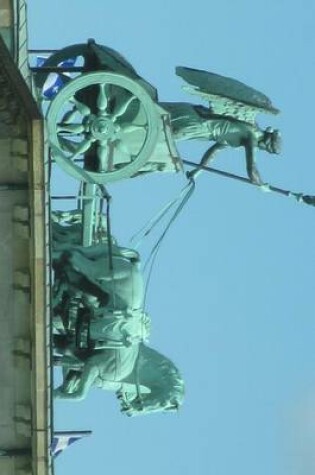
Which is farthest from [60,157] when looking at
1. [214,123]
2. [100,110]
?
[214,123]

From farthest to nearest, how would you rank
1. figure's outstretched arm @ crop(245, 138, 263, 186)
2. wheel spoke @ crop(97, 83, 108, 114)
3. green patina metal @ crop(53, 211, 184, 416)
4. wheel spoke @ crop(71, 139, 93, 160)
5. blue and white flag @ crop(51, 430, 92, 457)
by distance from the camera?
figure's outstretched arm @ crop(245, 138, 263, 186) < blue and white flag @ crop(51, 430, 92, 457) < green patina metal @ crop(53, 211, 184, 416) < wheel spoke @ crop(71, 139, 93, 160) < wheel spoke @ crop(97, 83, 108, 114)

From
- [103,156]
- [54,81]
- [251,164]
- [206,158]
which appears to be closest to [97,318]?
[103,156]

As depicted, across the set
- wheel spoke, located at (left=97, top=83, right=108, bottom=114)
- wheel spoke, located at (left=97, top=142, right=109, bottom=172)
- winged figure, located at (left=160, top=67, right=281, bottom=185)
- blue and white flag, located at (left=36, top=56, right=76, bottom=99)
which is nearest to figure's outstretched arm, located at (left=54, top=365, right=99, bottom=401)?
wheel spoke, located at (left=97, top=142, right=109, bottom=172)

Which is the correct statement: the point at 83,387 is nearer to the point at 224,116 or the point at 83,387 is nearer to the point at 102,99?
the point at 102,99

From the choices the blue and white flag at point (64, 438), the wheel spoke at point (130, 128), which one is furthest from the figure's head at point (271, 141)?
the blue and white flag at point (64, 438)

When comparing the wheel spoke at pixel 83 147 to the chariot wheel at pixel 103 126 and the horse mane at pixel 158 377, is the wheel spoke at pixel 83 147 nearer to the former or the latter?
the chariot wheel at pixel 103 126

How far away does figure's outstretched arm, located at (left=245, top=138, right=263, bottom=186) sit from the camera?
39.1 metres

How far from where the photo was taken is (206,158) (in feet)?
129

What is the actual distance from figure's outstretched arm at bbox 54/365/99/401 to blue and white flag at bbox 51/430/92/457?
79 cm

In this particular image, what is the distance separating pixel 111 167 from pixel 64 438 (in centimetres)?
513

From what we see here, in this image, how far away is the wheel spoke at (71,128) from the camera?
1460 inches

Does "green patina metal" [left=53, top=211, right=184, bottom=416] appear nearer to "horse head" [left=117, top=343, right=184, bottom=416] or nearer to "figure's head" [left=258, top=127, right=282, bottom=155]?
"horse head" [left=117, top=343, right=184, bottom=416]

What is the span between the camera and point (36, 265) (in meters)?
35.6

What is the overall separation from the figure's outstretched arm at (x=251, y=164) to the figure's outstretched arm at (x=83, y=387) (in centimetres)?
479
